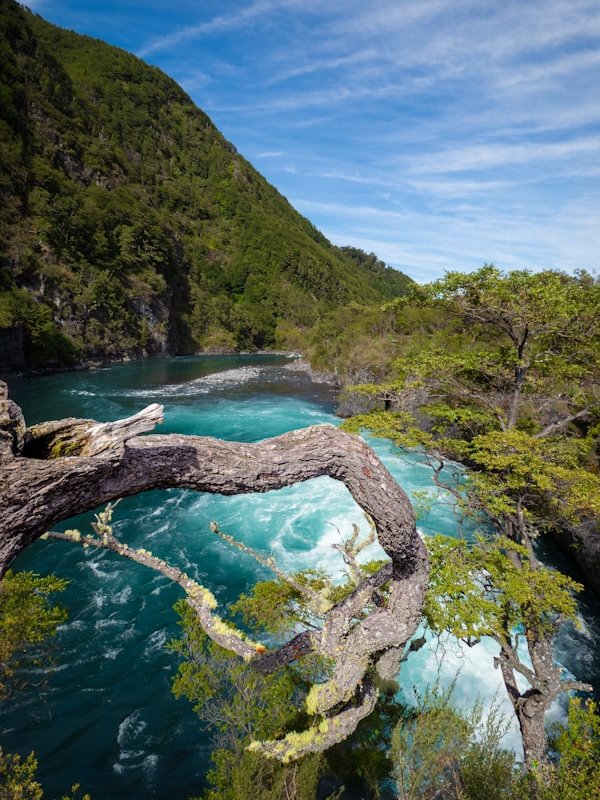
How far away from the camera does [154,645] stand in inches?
383

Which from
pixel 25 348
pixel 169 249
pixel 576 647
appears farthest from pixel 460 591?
pixel 169 249

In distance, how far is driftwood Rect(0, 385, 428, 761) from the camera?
7.86ft

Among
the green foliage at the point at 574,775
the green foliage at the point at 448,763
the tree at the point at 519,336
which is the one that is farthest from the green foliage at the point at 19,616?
the tree at the point at 519,336

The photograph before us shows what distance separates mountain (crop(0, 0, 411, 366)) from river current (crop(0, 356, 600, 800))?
37.7 meters

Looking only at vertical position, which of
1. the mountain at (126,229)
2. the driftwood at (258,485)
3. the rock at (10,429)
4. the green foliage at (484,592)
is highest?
the mountain at (126,229)

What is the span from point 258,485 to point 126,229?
79.6 m

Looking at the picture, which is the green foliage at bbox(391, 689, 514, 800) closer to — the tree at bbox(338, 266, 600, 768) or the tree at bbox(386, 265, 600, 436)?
the tree at bbox(338, 266, 600, 768)

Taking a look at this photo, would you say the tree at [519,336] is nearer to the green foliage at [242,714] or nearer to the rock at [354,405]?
the green foliage at [242,714]

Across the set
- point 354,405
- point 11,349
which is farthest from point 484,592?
point 11,349

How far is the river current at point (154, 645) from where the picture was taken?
7.29 m

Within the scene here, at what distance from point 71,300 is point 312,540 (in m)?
55.6

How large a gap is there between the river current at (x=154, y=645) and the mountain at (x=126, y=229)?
37699 mm

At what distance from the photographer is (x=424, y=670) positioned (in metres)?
9.76

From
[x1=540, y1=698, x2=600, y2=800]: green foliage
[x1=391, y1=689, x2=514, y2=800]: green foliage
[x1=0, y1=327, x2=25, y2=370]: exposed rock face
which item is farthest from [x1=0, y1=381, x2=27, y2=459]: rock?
[x1=0, y1=327, x2=25, y2=370]: exposed rock face
